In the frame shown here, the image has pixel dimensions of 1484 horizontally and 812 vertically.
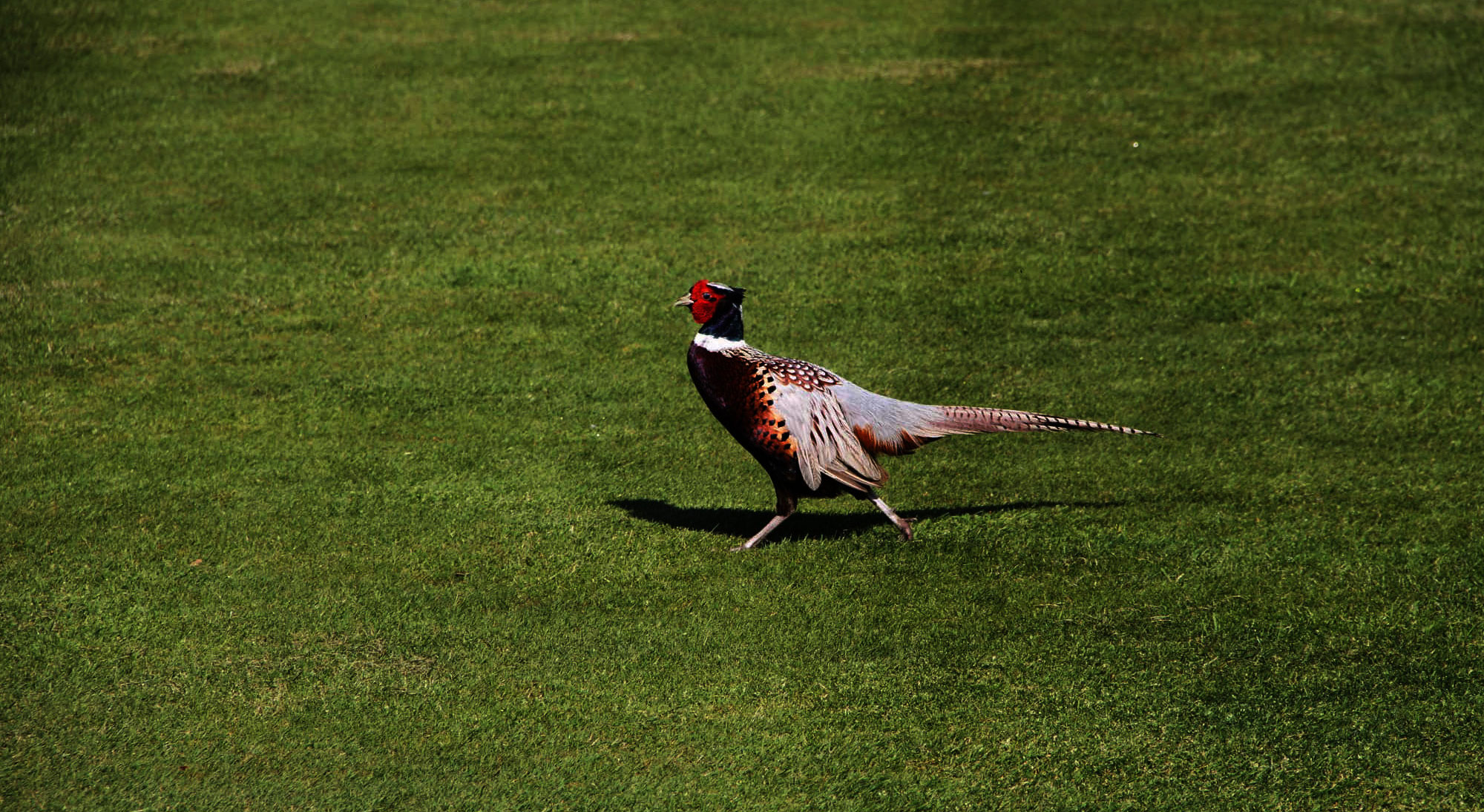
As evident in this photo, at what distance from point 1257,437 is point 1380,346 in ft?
7.18

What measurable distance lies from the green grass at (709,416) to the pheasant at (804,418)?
1.79 ft

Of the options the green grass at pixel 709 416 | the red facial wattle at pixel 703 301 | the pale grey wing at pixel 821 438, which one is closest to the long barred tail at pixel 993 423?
the pale grey wing at pixel 821 438

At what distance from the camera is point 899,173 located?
14438mm

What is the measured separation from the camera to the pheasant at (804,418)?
27.1ft

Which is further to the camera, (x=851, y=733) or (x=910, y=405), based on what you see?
(x=910, y=405)

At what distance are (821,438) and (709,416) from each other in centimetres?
258

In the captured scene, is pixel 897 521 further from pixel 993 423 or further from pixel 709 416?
pixel 709 416

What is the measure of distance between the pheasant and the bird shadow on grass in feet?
1.24

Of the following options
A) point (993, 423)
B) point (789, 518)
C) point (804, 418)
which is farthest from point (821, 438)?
point (993, 423)

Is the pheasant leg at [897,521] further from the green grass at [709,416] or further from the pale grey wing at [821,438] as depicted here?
the pale grey wing at [821,438]

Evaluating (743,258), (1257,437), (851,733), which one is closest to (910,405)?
(851,733)

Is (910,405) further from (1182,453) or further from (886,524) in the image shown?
(1182,453)

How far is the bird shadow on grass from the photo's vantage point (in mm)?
8992

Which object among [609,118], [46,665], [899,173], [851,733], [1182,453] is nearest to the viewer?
[851,733]
